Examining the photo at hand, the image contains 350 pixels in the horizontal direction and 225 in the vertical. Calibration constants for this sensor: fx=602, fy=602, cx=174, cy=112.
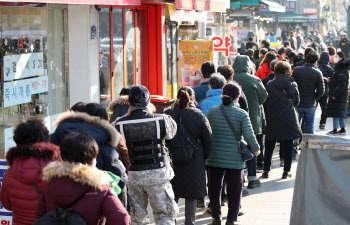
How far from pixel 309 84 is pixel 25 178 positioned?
25.7ft

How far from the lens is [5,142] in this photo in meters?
7.83

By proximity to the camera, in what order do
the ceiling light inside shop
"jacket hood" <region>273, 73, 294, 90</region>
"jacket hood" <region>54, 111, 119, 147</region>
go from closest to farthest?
"jacket hood" <region>54, 111, 119, 147</region>, "jacket hood" <region>273, 73, 294, 90</region>, the ceiling light inside shop

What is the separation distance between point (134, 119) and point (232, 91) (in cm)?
161

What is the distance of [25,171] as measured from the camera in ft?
14.7

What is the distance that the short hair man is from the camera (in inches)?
444

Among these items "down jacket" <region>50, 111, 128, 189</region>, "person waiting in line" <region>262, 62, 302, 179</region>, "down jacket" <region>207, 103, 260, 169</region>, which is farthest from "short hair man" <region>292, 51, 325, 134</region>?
"down jacket" <region>50, 111, 128, 189</region>

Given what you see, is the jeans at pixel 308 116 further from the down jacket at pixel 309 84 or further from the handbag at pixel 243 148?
the handbag at pixel 243 148

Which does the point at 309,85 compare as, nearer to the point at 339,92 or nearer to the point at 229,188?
the point at 339,92

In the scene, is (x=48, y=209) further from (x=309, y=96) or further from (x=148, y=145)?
(x=309, y=96)

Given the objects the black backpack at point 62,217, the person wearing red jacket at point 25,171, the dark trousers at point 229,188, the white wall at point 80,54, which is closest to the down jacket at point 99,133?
the person wearing red jacket at point 25,171

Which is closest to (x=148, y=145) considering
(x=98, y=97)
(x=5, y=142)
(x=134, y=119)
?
(x=134, y=119)

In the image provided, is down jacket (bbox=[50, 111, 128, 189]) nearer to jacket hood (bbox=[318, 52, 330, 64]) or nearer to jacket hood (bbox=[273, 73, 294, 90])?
jacket hood (bbox=[273, 73, 294, 90])

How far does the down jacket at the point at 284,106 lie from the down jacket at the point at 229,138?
2.51 metres

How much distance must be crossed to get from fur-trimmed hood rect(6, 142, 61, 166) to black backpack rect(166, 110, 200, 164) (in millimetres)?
2277
